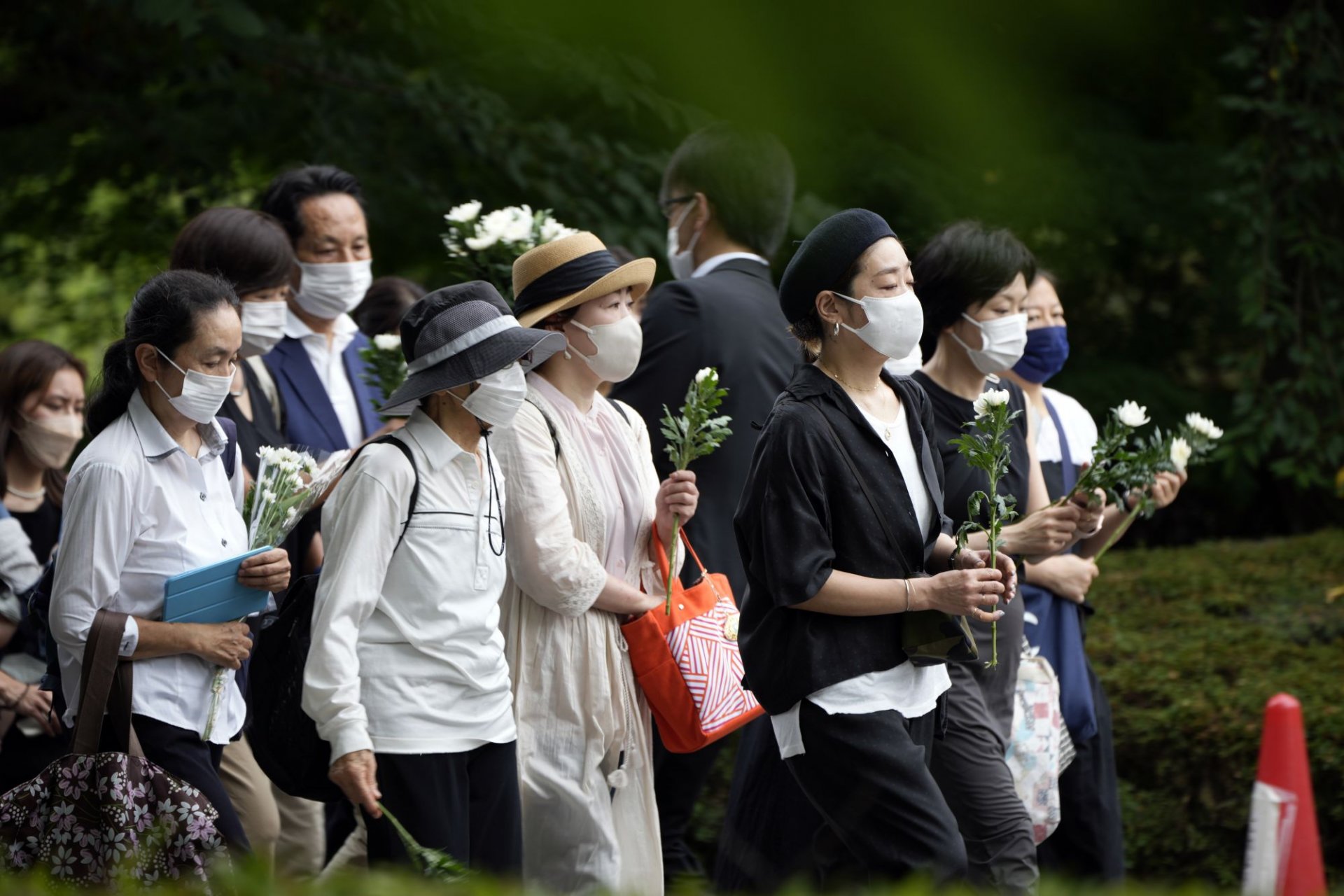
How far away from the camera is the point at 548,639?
434 centimetres

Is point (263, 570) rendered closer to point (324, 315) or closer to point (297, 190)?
point (324, 315)

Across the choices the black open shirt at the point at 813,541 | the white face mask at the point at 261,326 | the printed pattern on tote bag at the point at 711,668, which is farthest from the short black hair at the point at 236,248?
the black open shirt at the point at 813,541

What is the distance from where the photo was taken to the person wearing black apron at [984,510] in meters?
4.29

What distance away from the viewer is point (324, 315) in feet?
18.1

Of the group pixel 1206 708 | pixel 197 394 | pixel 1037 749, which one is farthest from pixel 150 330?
pixel 1206 708

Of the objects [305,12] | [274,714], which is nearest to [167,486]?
[274,714]

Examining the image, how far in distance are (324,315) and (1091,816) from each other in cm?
308

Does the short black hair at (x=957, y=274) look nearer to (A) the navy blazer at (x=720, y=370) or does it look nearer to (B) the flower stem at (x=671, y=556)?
(A) the navy blazer at (x=720, y=370)

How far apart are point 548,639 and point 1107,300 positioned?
7615mm

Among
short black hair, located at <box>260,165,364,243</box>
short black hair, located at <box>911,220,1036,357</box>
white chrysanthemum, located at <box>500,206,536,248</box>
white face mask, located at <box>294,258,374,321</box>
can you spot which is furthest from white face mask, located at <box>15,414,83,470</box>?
short black hair, located at <box>911,220,1036,357</box>

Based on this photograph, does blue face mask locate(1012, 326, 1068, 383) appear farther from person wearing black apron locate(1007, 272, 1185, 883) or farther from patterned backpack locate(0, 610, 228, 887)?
patterned backpack locate(0, 610, 228, 887)

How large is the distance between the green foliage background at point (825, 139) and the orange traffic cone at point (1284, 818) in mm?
908

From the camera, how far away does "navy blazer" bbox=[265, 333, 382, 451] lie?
5.21 m

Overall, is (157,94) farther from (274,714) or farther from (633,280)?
(274,714)
